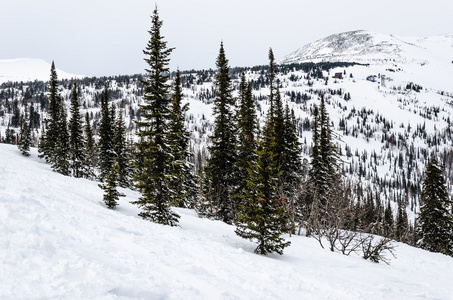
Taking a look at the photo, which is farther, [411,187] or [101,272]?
[411,187]

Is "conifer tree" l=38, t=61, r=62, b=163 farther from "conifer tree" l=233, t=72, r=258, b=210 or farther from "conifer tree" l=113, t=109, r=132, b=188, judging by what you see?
"conifer tree" l=233, t=72, r=258, b=210

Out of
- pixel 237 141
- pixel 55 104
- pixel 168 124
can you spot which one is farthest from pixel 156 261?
pixel 55 104

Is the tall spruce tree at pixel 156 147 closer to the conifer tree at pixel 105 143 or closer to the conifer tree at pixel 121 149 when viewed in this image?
the conifer tree at pixel 121 149

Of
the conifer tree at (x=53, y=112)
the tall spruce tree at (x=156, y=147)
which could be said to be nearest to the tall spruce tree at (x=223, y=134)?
the tall spruce tree at (x=156, y=147)

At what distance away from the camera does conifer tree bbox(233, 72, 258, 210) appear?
960 inches

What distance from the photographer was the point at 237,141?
25.8 m

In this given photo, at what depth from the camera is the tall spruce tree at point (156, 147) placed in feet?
58.0

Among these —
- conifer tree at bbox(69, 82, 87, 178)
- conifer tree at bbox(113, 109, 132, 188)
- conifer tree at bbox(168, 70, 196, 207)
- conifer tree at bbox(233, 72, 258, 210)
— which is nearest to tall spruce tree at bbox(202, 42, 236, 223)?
conifer tree at bbox(233, 72, 258, 210)

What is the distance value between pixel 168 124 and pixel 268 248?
10961 millimetres

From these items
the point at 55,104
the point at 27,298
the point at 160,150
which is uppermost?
the point at 55,104

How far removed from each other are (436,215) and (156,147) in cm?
3165

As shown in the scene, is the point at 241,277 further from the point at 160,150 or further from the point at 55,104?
the point at 55,104

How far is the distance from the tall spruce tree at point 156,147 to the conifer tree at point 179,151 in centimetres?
62

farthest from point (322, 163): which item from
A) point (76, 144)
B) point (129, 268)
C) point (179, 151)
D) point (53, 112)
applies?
point (53, 112)
